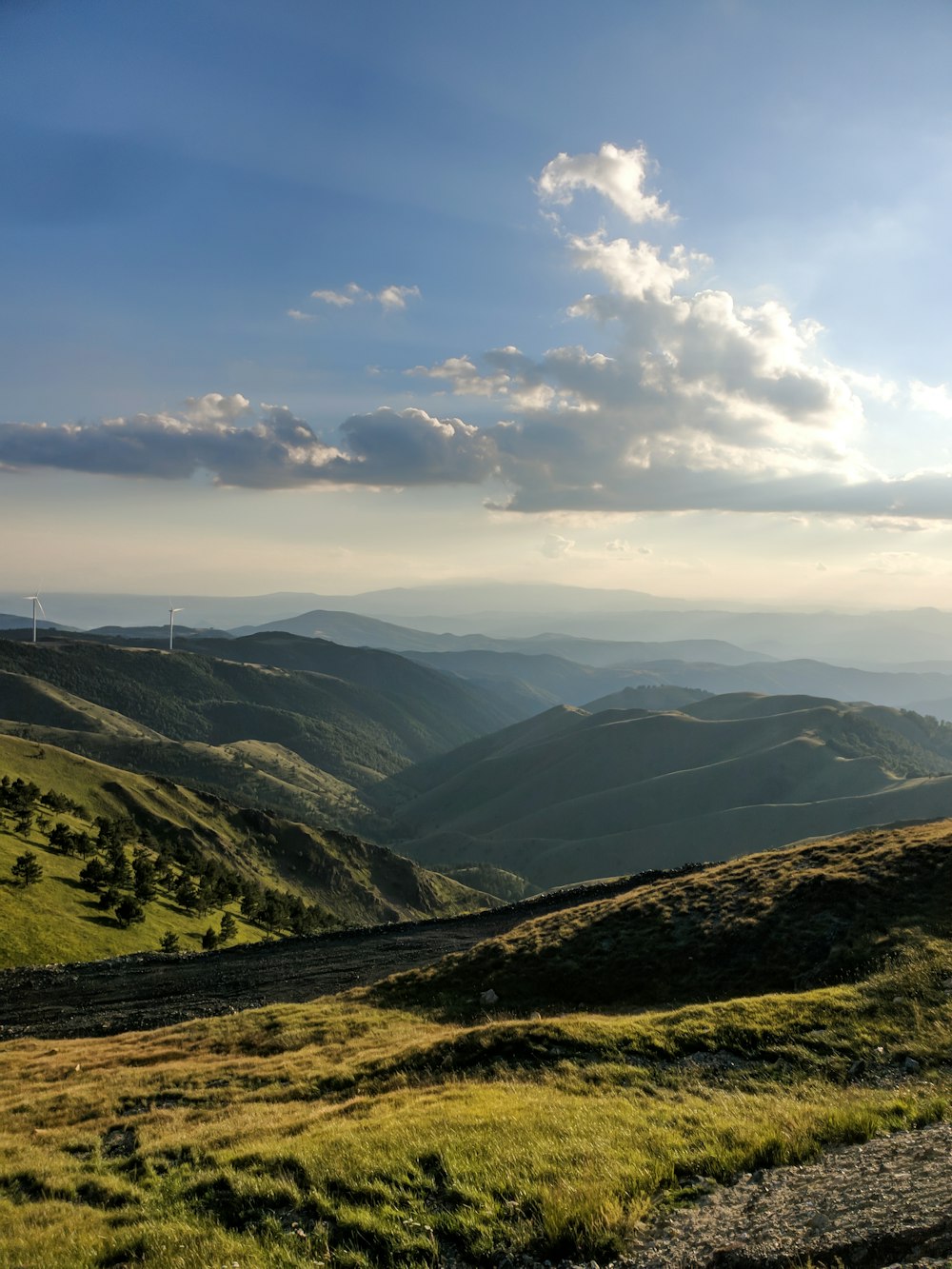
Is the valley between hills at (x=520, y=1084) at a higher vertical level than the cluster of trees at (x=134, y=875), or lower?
higher

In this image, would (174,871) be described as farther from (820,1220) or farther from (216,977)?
(820,1220)

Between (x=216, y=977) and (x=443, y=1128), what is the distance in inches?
1443

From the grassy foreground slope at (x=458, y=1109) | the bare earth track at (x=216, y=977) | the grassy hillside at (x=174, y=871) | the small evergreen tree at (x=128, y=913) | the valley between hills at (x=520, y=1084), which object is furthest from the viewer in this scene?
the small evergreen tree at (x=128, y=913)

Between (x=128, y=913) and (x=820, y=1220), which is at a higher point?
(x=820, y=1220)

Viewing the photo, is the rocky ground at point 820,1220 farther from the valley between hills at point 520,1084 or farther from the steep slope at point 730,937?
the steep slope at point 730,937

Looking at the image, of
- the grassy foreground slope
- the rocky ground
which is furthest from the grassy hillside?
the rocky ground

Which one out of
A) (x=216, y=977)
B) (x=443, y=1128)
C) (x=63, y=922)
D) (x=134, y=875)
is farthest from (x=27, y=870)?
(x=443, y=1128)

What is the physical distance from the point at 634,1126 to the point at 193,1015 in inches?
1188

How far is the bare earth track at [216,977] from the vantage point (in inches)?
1458

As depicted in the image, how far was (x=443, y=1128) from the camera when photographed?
13.1m

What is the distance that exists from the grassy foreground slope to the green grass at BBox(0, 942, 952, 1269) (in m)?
0.06

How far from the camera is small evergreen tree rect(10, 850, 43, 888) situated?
66500 millimetres

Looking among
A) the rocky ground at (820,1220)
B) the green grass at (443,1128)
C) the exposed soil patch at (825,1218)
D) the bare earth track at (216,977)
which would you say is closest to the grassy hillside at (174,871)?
the bare earth track at (216,977)

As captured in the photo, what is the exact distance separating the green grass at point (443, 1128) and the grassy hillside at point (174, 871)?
1749 inches
